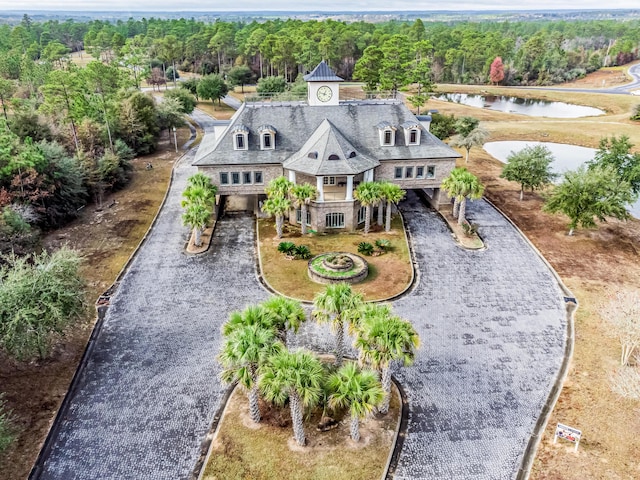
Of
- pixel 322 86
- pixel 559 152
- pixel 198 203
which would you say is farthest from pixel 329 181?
pixel 559 152

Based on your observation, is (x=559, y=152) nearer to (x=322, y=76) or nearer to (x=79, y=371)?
(x=322, y=76)

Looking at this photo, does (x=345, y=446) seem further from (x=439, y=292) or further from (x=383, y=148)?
(x=383, y=148)

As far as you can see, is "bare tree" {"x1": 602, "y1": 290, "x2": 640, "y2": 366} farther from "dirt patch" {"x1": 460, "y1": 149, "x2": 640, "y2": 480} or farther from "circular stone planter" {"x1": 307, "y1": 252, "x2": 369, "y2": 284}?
"circular stone planter" {"x1": 307, "y1": 252, "x2": 369, "y2": 284}

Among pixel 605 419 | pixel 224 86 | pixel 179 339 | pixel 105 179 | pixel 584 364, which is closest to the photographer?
pixel 605 419

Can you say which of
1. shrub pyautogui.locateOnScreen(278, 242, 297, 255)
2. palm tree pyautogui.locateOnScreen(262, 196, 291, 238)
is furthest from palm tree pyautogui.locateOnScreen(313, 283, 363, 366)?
palm tree pyautogui.locateOnScreen(262, 196, 291, 238)

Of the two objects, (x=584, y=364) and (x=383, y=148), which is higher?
(x=383, y=148)

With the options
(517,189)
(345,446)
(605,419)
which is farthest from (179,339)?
(517,189)
